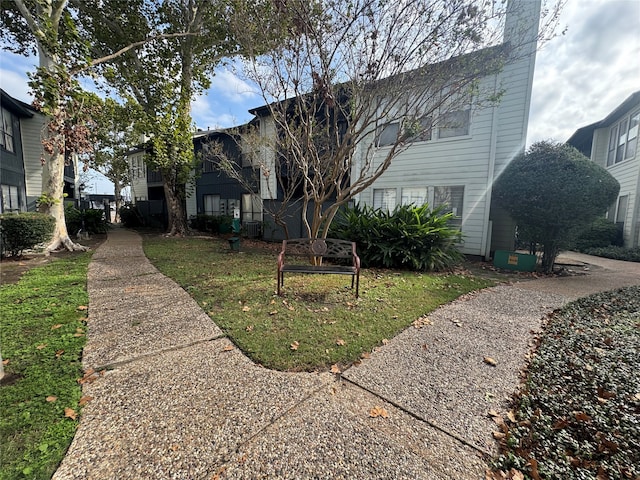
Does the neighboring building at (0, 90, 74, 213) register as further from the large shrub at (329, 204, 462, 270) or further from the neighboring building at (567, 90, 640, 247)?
the neighboring building at (567, 90, 640, 247)

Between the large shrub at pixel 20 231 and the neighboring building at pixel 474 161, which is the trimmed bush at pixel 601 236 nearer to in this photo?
the neighboring building at pixel 474 161

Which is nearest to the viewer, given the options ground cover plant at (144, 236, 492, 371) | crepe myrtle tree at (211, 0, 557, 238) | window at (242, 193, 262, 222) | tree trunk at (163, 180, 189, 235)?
ground cover plant at (144, 236, 492, 371)

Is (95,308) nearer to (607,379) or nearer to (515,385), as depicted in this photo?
(515,385)

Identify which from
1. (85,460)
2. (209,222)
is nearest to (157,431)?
(85,460)

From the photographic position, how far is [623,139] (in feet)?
41.4

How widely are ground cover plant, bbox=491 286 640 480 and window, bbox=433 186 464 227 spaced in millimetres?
5801

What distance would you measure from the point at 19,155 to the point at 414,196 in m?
19.6

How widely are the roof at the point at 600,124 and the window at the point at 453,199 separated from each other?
962cm

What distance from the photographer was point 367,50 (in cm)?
558

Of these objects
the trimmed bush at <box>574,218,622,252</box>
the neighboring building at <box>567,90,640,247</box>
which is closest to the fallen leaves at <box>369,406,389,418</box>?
the trimmed bush at <box>574,218,622,252</box>

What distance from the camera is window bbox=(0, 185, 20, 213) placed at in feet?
41.1

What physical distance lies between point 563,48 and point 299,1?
565cm

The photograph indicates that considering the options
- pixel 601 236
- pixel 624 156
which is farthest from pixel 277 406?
pixel 624 156

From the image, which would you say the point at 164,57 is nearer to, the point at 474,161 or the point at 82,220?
the point at 82,220
